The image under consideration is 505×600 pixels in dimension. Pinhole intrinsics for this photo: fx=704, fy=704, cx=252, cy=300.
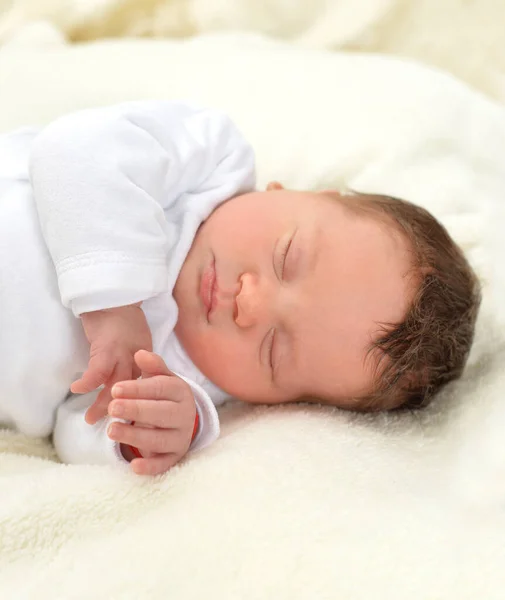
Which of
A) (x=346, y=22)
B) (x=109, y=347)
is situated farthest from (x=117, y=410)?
(x=346, y=22)

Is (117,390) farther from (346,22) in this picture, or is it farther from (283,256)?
(346,22)

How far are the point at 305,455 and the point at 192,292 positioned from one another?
287 mm

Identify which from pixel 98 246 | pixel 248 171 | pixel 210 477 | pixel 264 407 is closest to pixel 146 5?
pixel 248 171

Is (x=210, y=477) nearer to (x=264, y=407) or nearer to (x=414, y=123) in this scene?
(x=264, y=407)

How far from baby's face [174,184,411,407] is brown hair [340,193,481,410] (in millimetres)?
18

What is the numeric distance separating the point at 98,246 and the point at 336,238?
312 millimetres

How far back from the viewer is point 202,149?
3.48 feet

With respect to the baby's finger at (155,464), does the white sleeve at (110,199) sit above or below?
above

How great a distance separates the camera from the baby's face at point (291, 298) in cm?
92

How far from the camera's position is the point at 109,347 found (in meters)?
0.86

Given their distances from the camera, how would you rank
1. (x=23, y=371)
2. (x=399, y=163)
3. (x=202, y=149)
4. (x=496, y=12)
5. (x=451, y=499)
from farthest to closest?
1. (x=496, y=12)
2. (x=399, y=163)
3. (x=202, y=149)
4. (x=23, y=371)
5. (x=451, y=499)

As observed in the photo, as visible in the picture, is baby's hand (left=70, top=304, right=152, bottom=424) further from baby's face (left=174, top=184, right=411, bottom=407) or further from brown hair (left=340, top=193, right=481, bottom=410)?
brown hair (left=340, top=193, right=481, bottom=410)

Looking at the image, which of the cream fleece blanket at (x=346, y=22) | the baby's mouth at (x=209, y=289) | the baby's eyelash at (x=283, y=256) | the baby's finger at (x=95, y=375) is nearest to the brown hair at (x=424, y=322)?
the baby's eyelash at (x=283, y=256)

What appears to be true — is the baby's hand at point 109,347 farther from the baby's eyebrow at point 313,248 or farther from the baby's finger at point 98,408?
the baby's eyebrow at point 313,248
